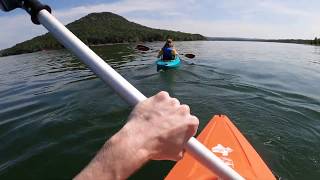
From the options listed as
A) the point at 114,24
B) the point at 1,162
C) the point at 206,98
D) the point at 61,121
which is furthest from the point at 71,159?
the point at 114,24

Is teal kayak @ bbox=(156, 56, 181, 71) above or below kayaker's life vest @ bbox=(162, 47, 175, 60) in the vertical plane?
below

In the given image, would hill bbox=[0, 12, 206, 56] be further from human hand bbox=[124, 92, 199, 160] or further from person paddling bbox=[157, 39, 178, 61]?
human hand bbox=[124, 92, 199, 160]

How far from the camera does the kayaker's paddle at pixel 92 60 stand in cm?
159

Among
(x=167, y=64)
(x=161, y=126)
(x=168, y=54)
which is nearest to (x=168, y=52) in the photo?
(x=168, y=54)

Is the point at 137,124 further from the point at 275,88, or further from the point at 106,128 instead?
the point at 275,88

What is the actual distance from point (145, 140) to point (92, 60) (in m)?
0.52

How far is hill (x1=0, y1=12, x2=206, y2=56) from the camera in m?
92.8

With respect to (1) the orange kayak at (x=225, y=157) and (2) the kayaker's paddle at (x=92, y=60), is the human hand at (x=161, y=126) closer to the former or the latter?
(2) the kayaker's paddle at (x=92, y=60)

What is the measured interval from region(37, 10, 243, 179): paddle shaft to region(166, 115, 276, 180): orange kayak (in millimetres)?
3165

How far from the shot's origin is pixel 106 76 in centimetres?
160

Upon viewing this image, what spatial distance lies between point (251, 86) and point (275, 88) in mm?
1164

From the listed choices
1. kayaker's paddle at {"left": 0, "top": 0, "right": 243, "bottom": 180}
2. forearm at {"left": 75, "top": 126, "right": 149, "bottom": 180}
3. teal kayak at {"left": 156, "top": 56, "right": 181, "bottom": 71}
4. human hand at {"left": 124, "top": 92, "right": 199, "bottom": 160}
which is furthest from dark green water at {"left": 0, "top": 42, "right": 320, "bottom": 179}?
forearm at {"left": 75, "top": 126, "right": 149, "bottom": 180}

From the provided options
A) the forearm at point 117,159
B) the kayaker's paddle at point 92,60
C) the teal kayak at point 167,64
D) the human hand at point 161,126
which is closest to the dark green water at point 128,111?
the teal kayak at point 167,64

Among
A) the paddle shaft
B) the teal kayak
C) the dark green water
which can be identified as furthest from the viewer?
the teal kayak
